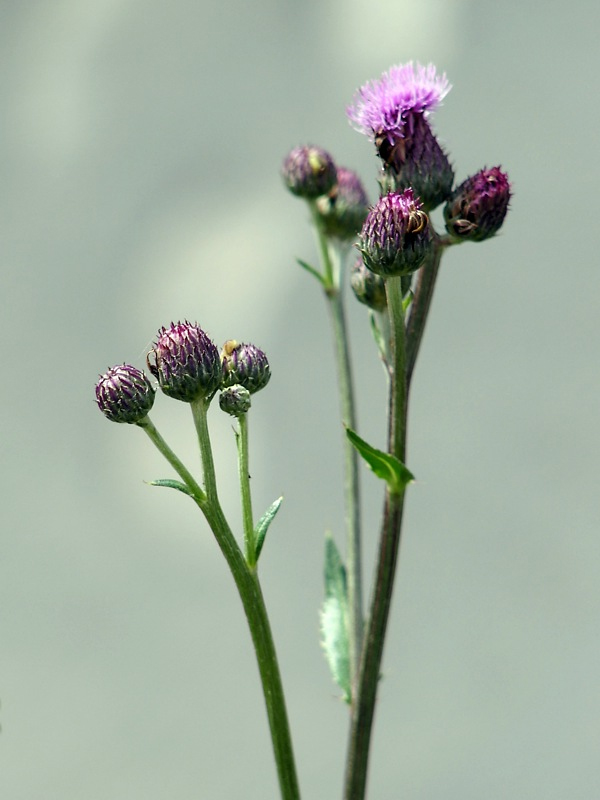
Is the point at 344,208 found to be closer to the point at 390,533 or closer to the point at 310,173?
the point at 310,173

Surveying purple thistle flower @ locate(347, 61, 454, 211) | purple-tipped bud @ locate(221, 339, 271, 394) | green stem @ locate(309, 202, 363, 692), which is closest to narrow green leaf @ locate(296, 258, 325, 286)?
green stem @ locate(309, 202, 363, 692)

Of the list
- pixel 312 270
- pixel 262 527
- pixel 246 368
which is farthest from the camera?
pixel 312 270

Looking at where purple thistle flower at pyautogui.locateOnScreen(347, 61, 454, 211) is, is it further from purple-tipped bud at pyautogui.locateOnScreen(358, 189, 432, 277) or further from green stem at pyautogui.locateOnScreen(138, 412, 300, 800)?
green stem at pyautogui.locateOnScreen(138, 412, 300, 800)

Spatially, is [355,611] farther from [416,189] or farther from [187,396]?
[416,189]

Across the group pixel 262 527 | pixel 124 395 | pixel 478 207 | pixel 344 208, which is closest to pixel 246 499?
pixel 262 527

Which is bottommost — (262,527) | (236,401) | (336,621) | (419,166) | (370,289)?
(336,621)

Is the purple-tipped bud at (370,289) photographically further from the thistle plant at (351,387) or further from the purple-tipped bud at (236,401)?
the purple-tipped bud at (236,401)

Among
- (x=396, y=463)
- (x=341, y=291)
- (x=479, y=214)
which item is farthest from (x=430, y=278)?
(x=341, y=291)

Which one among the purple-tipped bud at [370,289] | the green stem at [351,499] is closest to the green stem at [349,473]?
the green stem at [351,499]
